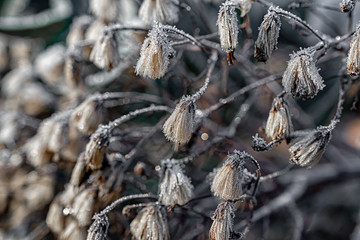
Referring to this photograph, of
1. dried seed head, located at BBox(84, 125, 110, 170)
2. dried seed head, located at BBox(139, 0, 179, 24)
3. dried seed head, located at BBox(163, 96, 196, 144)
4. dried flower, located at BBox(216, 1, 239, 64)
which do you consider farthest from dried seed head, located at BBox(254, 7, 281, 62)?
dried seed head, located at BBox(84, 125, 110, 170)

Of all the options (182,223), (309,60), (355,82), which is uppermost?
(309,60)

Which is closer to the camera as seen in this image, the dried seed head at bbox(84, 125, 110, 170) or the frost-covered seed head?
the frost-covered seed head

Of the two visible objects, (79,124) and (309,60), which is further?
(79,124)

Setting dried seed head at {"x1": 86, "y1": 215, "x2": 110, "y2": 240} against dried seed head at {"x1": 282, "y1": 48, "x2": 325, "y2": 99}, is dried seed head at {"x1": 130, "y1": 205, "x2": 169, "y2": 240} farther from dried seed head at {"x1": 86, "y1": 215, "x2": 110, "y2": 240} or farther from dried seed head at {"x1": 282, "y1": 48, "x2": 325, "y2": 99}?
dried seed head at {"x1": 282, "y1": 48, "x2": 325, "y2": 99}

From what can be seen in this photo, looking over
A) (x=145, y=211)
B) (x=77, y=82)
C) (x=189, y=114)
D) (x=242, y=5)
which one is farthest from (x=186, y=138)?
(x=77, y=82)

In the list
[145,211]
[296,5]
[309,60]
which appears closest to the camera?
[309,60]

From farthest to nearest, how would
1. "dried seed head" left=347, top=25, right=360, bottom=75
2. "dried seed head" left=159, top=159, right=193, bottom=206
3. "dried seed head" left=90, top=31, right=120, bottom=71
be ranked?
"dried seed head" left=90, top=31, right=120, bottom=71, "dried seed head" left=159, top=159, right=193, bottom=206, "dried seed head" left=347, top=25, right=360, bottom=75

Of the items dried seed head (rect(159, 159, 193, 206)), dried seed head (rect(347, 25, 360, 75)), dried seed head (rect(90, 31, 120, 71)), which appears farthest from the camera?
dried seed head (rect(90, 31, 120, 71))

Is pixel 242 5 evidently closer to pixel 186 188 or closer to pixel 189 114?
pixel 189 114
